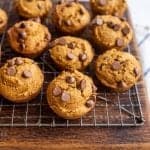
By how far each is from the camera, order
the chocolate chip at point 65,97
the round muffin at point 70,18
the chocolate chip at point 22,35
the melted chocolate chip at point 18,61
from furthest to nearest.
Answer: the round muffin at point 70,18 → the chocolate chip at point 22,35 → the melted chocolate chip at point 18,61 → the chocolate chip at point 65,97

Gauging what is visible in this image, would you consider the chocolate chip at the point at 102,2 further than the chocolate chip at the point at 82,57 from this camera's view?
Yes

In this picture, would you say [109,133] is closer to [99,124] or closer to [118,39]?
[99,124]

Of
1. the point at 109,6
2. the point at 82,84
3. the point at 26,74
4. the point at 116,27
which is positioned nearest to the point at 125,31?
the point at 116,27

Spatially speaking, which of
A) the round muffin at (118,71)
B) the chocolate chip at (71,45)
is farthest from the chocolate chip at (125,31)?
the chocolate chip at (71,45)

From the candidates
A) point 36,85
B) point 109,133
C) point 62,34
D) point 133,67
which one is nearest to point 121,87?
point 133,67

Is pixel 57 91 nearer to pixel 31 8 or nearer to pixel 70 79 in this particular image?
pixel 70 79

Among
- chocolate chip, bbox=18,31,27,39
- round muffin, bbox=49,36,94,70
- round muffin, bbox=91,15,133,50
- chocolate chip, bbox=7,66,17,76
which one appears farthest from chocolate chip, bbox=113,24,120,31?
chocolate chip, bbox=7,66,17,76

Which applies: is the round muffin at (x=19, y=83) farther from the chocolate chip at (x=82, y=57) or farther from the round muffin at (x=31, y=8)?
the round muffin at (x=31, y=8)
